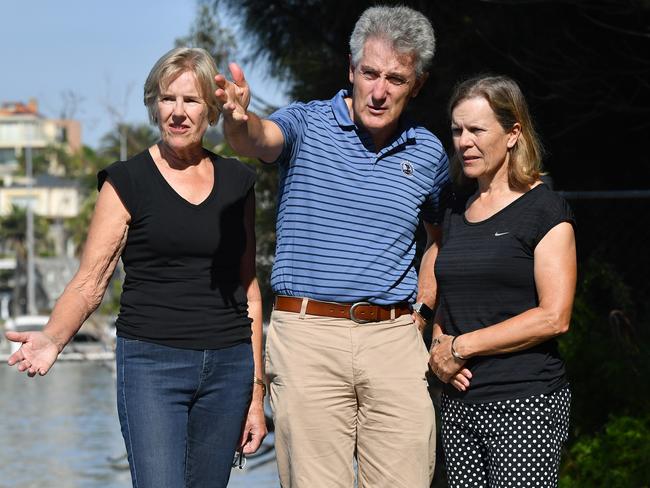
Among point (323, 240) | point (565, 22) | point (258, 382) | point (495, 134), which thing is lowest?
point (258, 382)

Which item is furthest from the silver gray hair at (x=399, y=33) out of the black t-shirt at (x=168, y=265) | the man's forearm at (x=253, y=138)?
the black t-shirt at (x=168, y=265)

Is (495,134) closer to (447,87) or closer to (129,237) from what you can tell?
(129,237)

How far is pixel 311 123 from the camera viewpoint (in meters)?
3.75

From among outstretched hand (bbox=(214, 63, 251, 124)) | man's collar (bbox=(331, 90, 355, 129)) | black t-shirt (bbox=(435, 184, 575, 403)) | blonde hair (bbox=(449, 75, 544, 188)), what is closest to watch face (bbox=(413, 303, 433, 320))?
black t-shirt (bbox=(435, 184, 575, 403))

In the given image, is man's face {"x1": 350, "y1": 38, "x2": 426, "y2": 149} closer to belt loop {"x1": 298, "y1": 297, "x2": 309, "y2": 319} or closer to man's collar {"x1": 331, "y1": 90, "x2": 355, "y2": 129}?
man's collar {"x1": 331, "y1": 90, "x2": 355, "y2": 129}

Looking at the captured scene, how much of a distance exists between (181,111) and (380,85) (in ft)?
2.00

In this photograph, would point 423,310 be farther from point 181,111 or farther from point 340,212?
point 181,111

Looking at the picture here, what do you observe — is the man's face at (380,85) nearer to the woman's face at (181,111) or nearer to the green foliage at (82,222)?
the woman's face at (181,111)

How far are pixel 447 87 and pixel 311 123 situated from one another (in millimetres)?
3072

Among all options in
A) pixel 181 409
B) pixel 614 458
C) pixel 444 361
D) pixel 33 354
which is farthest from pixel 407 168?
pixel 614 458

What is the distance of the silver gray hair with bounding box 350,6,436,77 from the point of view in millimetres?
3686

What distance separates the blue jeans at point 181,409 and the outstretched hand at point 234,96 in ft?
2.37

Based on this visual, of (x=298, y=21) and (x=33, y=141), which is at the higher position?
(x=298, y=21)

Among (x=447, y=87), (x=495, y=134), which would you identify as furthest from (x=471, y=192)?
(x=447, y=87)
